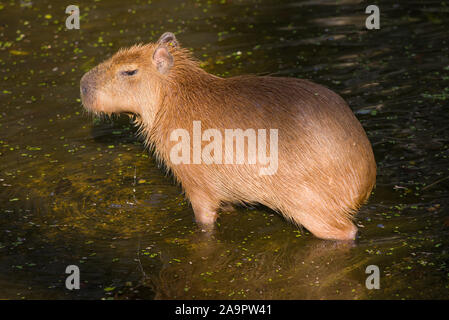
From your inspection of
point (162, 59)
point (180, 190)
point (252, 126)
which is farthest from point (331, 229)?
point (162, 59)

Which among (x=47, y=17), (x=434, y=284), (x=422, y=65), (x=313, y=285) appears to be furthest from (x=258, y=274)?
(x=47, y=17)

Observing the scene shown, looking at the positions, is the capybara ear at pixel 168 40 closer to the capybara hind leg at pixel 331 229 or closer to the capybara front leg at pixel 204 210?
the capybara front leg at pixel 204 210

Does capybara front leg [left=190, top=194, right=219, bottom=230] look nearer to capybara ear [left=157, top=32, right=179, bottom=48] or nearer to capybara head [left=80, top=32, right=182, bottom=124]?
capybara head [left=80, top=32, right=182, bottom=124]

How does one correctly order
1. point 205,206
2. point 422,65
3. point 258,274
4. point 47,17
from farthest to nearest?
1. point 47,17
2. point 422,65
3. point 205,206
4. point 258,274

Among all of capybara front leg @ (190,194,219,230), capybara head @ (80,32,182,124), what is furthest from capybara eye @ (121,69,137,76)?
capybara front leg @ (190,194,219,230)

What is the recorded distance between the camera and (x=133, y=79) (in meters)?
4.04

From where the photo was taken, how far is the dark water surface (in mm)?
3561

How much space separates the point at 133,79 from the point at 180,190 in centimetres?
86

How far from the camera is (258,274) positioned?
3.56 meters

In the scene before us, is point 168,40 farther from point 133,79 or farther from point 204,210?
point 204,210

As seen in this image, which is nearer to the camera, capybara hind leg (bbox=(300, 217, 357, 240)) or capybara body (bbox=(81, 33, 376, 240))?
capybara body (bbox=(81, 33, 376, 240))

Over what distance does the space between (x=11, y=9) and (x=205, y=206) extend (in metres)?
5.10

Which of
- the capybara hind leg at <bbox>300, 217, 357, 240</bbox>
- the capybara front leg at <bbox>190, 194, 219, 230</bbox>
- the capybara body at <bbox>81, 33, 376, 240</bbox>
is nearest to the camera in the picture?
the capybara body at <bbox>81, 33, 376, 240</bbox>
